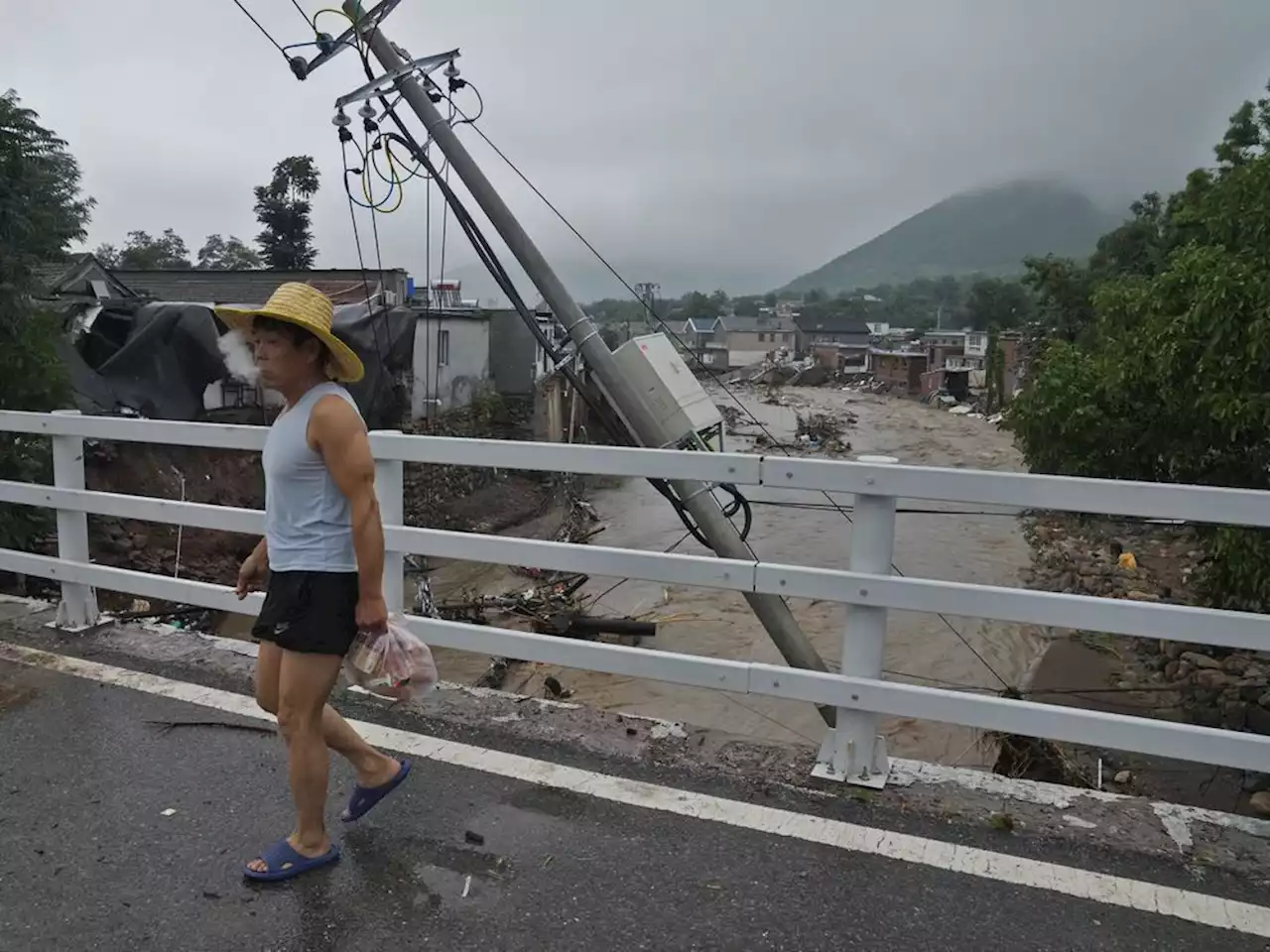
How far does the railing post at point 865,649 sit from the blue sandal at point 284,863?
5.55ft

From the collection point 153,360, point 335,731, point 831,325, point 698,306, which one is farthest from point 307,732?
point 698,306

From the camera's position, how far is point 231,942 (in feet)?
8.14

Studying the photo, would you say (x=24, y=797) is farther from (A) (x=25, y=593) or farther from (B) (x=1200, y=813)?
(A) (x=25, y=593)

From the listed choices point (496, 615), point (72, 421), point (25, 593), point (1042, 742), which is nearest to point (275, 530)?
point (72, 421)

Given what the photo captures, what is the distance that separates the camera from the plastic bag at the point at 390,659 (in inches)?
110

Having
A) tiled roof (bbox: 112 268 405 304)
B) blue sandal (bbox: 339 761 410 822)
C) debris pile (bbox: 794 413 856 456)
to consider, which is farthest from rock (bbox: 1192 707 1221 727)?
debris pile (bbox: 794 413 856 456)

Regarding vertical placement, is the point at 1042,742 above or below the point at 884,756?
below

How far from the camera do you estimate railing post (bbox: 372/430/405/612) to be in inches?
160

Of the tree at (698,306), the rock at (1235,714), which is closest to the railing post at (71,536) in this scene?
the rock at (1235,714)

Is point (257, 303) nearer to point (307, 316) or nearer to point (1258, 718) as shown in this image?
point (1258, 718)

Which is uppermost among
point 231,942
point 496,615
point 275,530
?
point 275,530

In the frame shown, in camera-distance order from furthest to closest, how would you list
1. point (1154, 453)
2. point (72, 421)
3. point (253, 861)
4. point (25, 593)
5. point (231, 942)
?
point (1154, 453)
point (25, 593)
point (72, 421)
point (253, 861)
point (231, 942)

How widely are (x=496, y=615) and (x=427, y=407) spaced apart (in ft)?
33.1

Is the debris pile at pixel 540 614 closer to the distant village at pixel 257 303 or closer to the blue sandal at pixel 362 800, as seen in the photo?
the distant village at pixel 257 303
